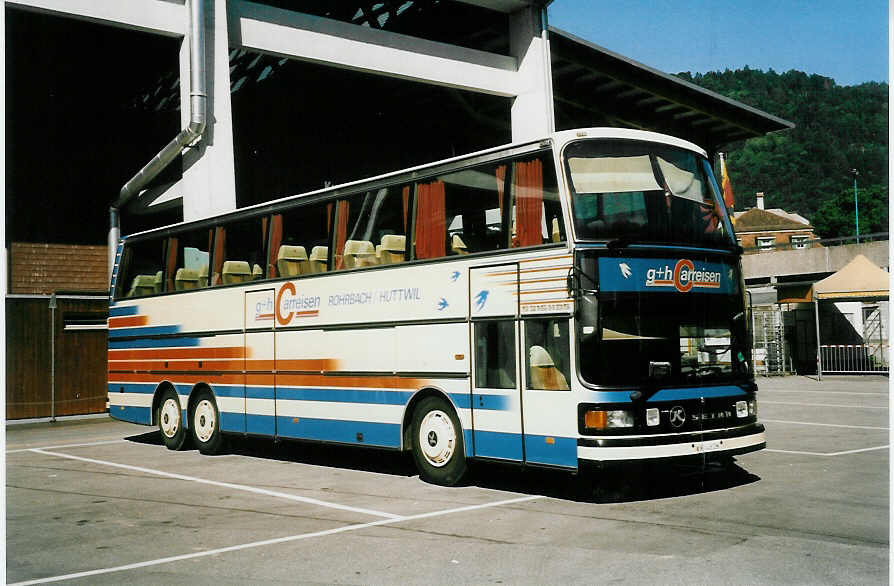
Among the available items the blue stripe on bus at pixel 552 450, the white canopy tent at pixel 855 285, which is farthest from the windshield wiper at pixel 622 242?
the white canopy tent at pixel 855 285

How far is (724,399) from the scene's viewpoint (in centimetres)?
948

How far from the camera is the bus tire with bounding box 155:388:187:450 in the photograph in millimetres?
15117

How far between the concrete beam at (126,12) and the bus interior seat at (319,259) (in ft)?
23.4

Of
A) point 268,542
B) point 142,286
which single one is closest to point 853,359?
point 142,286

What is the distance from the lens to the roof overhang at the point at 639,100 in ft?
84.8

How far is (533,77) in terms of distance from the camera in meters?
22.0

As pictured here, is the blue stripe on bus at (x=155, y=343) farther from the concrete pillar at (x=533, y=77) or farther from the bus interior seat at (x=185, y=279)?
the concrete pillar at (x=533, y=77)

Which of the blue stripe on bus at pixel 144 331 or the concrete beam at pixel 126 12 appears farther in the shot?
the concrete beam at pixel 126 12

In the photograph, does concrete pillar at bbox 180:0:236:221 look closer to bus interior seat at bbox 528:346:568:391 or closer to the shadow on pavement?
the shadow on pavement

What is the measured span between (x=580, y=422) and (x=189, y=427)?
8.18 metres

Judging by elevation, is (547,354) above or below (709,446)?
above

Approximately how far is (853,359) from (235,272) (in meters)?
25.3

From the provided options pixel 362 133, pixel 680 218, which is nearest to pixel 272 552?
pixel 680 218

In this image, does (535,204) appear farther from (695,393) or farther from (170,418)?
(170,418)
